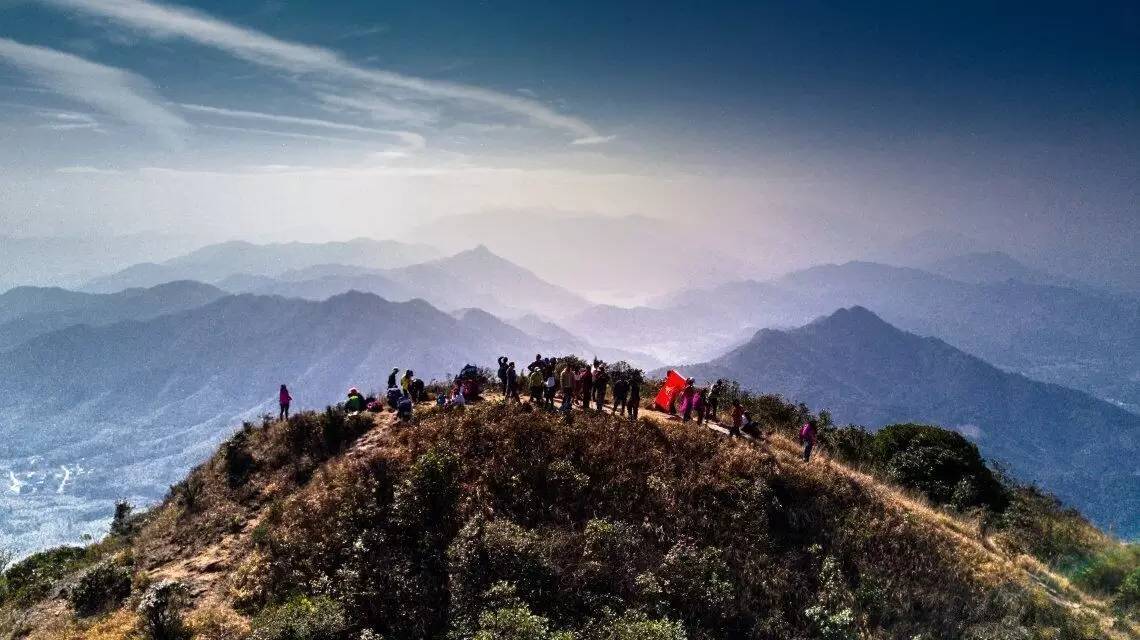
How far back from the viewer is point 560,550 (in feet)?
53.3

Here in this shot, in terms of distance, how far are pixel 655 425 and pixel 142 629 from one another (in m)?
17.5

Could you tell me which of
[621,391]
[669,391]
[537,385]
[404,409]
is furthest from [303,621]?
[669,391]

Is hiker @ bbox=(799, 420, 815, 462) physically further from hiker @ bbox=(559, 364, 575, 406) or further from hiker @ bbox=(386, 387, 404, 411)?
hiker @ bbox=(386, 387, 404, 411)

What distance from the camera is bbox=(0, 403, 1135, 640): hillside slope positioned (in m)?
15.1

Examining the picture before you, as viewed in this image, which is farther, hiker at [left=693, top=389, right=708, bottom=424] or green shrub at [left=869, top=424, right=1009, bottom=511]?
green shrub at [left=869, top=424, right=1009, bottom=511]

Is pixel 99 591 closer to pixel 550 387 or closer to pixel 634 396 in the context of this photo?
pixel 550 387

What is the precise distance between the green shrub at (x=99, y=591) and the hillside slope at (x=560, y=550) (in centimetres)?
13

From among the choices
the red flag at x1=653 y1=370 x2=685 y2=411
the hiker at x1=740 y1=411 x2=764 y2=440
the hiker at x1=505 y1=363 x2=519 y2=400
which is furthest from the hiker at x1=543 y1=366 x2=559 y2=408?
the hiker at x1=740 y1=411 x2=764 y2=440

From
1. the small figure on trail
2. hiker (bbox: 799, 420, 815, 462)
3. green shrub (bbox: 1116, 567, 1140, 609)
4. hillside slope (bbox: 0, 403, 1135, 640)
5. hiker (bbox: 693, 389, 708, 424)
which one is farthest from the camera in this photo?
the small figure on trail

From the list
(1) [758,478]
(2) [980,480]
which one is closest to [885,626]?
(1) [758,478]

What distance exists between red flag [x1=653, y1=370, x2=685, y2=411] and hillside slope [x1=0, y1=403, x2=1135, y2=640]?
4444 millimetres

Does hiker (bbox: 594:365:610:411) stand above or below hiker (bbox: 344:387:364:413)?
above

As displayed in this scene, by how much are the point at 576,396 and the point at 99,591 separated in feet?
58.8

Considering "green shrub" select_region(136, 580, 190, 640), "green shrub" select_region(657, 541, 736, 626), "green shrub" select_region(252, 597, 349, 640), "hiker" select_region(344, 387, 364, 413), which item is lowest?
"green shrub" select_region(136, 580, 190, 640)
